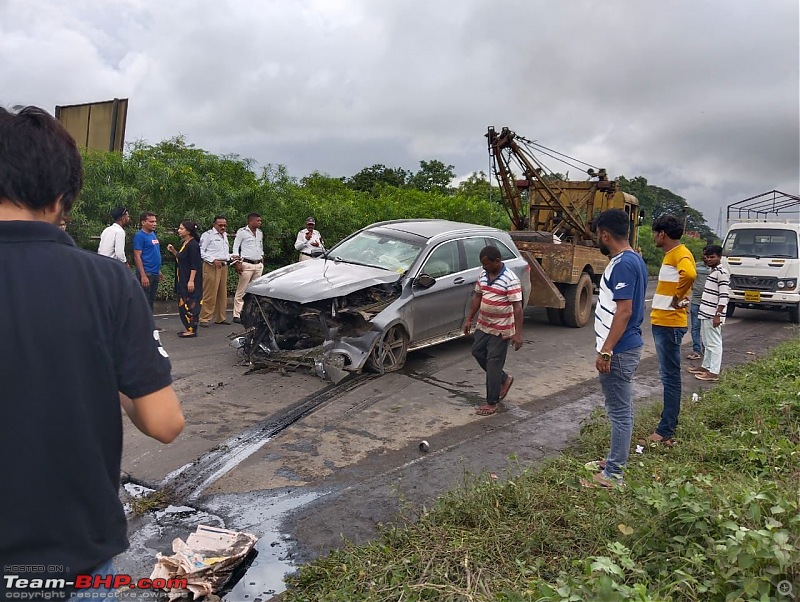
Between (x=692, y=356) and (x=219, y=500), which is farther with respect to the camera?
(x=692, y=356)

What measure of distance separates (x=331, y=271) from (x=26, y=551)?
20.4 ft

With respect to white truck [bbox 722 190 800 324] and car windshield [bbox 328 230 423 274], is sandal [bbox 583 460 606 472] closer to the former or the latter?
car windshield [bbox 328 230 423 274]

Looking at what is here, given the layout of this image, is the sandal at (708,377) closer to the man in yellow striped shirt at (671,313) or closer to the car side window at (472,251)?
the man in yellow striped shirt at (671,313)

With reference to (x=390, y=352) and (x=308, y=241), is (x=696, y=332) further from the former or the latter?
(x=308, y=241)

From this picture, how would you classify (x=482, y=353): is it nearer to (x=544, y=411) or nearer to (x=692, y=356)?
(x=544, y=411)

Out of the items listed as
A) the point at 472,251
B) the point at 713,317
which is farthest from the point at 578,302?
the point at 713,317

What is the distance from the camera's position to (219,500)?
4.13 metres

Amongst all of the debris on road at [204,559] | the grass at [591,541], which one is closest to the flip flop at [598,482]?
the grass at [591,541]

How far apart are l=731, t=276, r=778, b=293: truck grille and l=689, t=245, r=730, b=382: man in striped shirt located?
18.8 feet

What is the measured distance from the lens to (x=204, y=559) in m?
3.24

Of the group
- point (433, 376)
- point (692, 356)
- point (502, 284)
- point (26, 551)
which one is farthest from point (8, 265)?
point (692, 356)

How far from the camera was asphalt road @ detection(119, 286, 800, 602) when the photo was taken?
381 cm

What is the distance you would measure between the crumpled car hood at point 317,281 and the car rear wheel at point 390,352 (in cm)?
59

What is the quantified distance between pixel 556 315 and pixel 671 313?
228 inches
